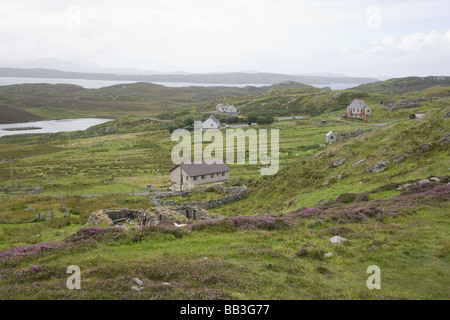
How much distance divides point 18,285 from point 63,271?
188cm

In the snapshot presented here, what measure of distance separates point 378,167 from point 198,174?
96.4ft

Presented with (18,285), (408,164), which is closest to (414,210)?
(408,164)

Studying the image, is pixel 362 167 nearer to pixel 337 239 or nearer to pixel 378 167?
pixel 378 167

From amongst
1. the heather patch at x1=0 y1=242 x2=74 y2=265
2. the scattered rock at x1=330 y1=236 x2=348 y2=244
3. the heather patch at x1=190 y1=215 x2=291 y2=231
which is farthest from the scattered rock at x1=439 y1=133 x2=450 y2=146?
the heather patch at x1=0 y1=242 x2=74 y2=265

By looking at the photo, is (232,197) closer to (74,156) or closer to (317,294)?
(317,294)

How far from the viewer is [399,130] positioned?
149 ft

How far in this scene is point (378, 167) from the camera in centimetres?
3672

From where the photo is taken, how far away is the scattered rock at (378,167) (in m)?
36.4

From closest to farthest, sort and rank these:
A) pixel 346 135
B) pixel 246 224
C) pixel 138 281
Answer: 1. pixel 138 281
2. pixel 246 224
3. pixel 346 135

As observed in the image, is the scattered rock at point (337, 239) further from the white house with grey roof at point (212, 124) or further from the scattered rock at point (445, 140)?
the white house with grey roof at point (212, 124)

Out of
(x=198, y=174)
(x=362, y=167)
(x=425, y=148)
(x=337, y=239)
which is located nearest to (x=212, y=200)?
(x=198, y=174)

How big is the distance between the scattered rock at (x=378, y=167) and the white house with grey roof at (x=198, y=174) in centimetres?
2828

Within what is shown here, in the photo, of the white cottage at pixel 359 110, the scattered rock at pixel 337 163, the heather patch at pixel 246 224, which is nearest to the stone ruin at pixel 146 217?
the heather patch at pixel 246 224

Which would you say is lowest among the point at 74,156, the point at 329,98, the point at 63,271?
the point at 74,156
